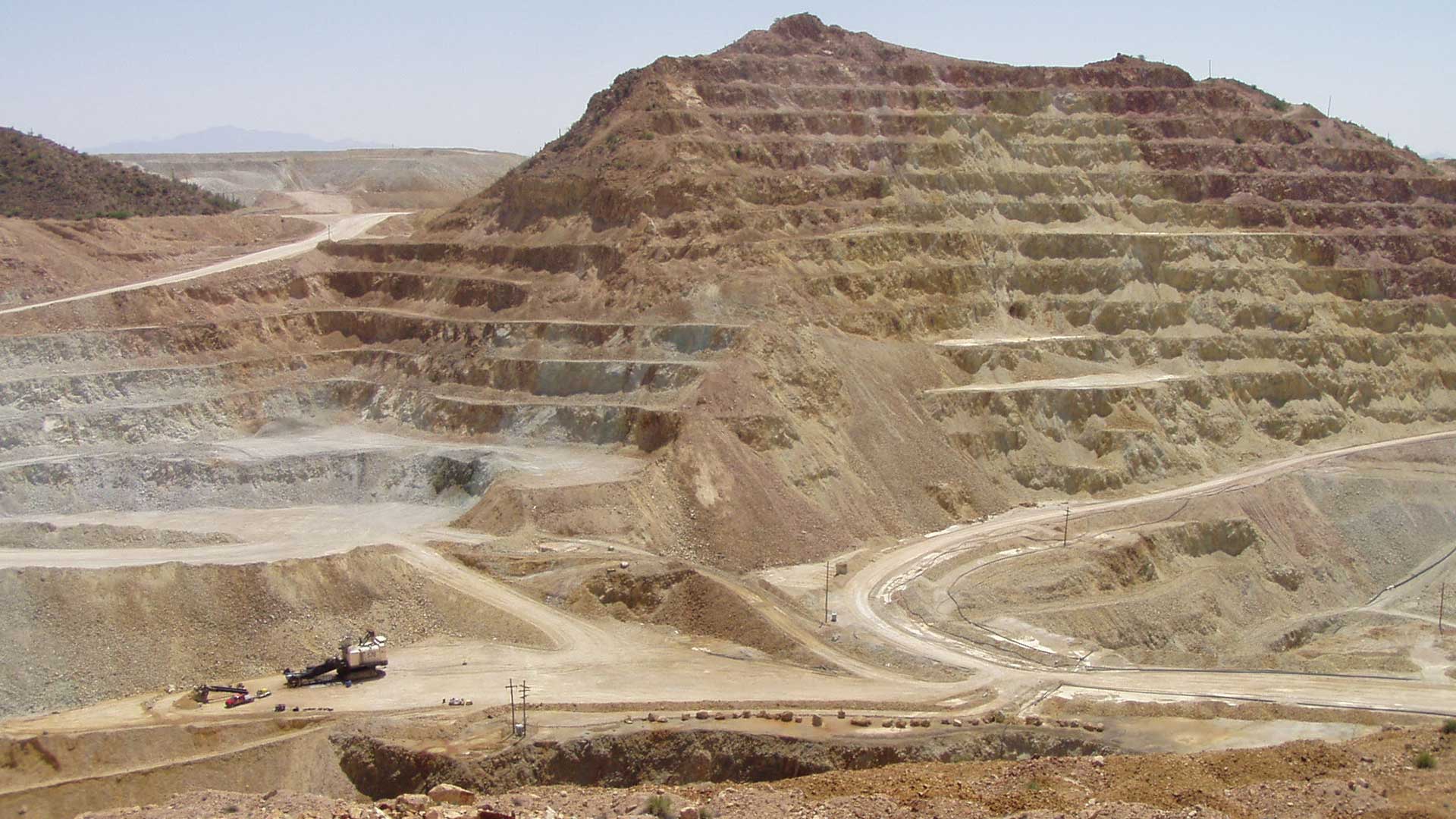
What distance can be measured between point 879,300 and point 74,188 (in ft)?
189

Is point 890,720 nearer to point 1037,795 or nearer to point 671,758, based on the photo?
point 671,758

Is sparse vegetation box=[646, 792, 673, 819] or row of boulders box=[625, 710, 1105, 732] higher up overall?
sparse vegetation box=[646, 792, 673, 819]

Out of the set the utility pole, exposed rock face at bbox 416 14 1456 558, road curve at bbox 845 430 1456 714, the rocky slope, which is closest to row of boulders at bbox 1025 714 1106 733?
road curve at bbox 845 430 1456 714

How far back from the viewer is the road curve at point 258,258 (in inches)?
2534

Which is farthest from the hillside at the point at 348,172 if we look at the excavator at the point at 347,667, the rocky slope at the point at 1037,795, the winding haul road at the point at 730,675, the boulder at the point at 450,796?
the rocky slope at the point at 1037,795

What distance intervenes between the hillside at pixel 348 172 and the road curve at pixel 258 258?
2448cm

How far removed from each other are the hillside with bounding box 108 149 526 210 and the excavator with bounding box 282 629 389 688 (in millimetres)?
79936

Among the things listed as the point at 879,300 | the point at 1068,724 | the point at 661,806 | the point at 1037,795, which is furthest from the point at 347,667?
the point at 879,300

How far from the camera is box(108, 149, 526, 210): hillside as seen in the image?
397 ft

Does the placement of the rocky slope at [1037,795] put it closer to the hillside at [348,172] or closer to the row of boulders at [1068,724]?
the row of boulders at [1068,724]

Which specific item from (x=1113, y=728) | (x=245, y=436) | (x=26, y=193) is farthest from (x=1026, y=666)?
(x=26, y=193)

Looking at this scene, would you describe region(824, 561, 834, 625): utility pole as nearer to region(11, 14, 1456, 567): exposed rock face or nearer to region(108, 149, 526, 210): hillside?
region(11, 14, 1456, 567): exposed rock face

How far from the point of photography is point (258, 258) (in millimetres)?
75000

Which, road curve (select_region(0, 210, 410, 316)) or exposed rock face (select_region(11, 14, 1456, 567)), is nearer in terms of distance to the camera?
exposed rock face (select_region(11, 14, 1456, 567))
